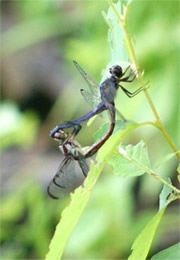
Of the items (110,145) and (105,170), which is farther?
(105,170)

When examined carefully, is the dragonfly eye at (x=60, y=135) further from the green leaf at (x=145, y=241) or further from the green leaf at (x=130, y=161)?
the green leaf at (x=145, y=241)

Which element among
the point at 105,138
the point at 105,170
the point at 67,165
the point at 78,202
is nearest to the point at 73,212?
the point at 78,202

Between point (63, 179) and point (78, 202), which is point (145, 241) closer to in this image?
point (78, 202)

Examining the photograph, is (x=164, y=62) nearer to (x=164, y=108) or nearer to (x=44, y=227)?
(x=164, y=108)

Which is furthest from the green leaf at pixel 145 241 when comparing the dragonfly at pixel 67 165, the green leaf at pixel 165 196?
the dragonfly at pixel 67 165

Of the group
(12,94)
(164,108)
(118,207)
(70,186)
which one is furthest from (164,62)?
(12,94)

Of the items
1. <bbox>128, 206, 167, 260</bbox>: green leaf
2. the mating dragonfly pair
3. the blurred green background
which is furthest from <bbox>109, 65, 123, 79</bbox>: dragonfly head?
the blurred green background

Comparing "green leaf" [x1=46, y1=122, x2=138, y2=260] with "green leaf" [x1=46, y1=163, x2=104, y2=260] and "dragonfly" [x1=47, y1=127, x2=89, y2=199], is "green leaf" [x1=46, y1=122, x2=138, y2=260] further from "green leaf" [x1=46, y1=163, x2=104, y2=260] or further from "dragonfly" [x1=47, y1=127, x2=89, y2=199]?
"dragonfly" [x1=47, y1=127, x2=89, y2=199]
